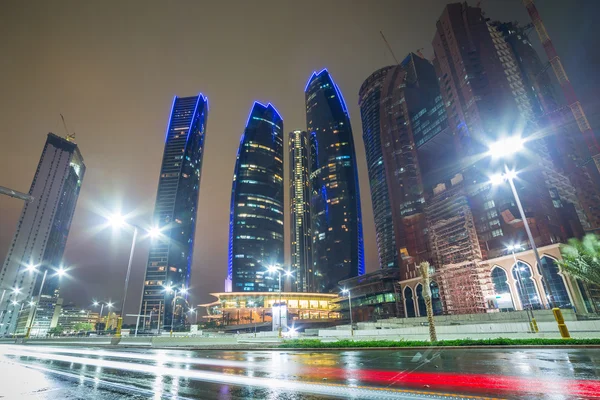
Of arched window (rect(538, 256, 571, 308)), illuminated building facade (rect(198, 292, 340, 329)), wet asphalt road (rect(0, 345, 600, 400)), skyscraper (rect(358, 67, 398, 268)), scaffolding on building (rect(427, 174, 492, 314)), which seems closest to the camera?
wet asphalt road (rect(0, 345, 600, 400))

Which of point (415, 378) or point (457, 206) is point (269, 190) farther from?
point (415, 378)

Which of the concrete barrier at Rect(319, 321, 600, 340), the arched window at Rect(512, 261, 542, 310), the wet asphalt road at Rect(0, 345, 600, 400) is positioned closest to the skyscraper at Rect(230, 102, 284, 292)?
the arched window at Rect(512, 261, 542, 310)

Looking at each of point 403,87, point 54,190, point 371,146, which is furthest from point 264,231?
point 54,190

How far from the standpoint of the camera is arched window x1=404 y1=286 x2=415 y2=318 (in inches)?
3787

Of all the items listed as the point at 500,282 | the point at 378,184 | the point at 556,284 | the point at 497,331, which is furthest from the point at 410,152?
the point at 497,331

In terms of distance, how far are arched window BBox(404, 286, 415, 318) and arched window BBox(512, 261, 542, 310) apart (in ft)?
121

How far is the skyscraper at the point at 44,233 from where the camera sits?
6206 inches

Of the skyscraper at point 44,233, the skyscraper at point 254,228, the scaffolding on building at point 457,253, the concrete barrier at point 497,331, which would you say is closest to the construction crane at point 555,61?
the scaffolding on building at point 457,253

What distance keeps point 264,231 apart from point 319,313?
214 feet

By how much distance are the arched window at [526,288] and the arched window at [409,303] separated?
36.9 meters

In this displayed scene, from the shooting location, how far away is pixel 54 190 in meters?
172

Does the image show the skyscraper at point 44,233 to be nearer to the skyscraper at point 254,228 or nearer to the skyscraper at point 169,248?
the skyscraper at point 169,248

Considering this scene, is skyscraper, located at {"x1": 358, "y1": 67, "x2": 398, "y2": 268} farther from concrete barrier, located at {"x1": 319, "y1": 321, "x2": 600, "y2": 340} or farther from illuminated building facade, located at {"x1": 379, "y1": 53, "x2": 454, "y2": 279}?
concrete barrier, located at {"x1": 319, "y1": 321, "x2": 600, "y2": 340}

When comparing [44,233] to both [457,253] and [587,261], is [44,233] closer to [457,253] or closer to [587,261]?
[457,253]
